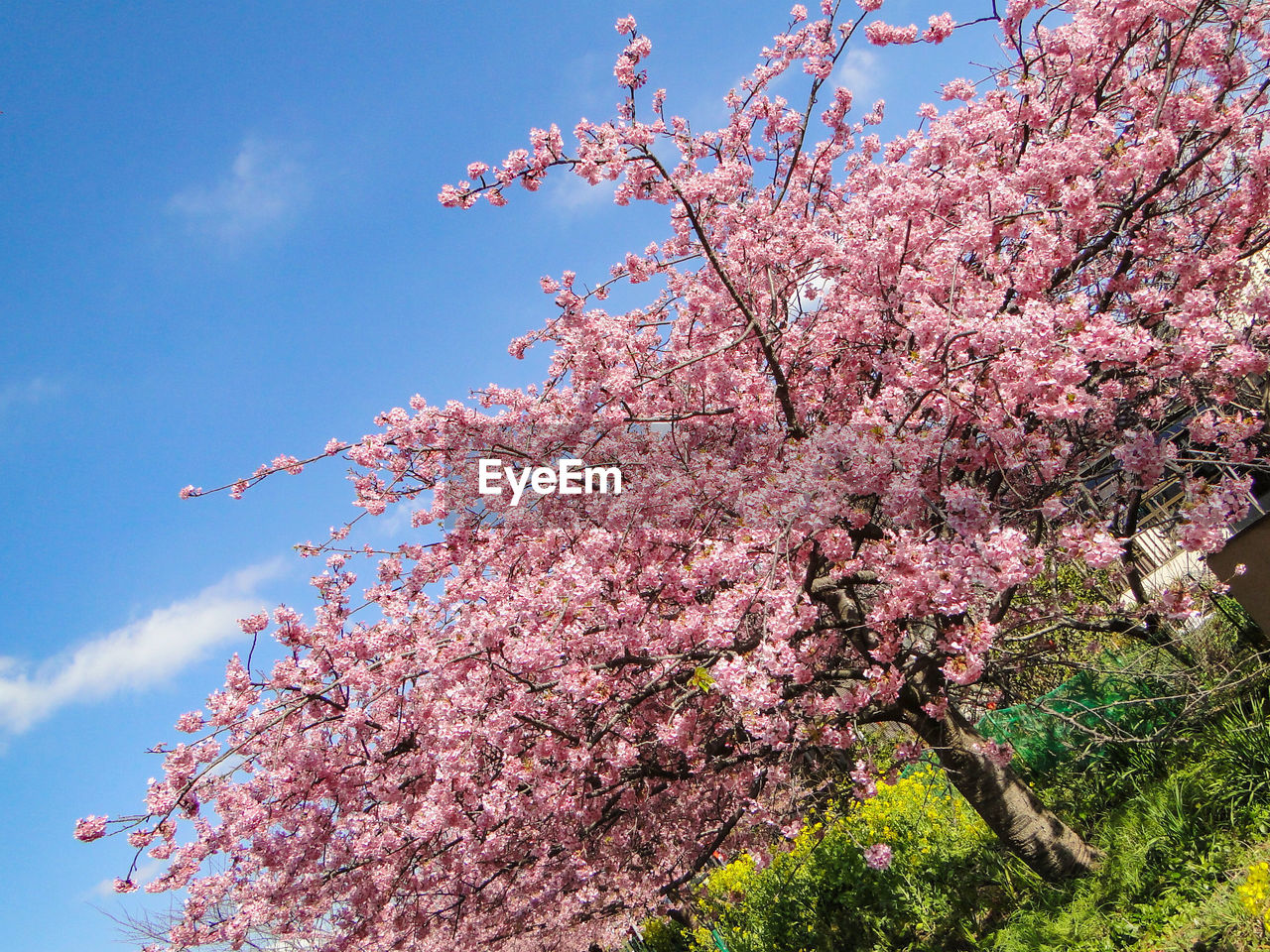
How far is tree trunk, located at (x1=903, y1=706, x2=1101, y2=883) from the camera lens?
20.5ft

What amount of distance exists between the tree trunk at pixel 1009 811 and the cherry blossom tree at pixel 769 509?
1.0 inches

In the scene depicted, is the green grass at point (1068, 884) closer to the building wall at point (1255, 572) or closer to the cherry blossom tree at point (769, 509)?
the cherry blossom tree at point (769, 509)

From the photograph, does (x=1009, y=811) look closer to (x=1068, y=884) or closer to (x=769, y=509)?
(x=1068, y=884)

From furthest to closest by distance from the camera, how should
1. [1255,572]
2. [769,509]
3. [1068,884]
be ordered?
[1255,572] < [1068,884] < [769,509]

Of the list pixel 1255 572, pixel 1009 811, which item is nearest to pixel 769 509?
pixel 1009 811

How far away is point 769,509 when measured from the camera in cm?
500

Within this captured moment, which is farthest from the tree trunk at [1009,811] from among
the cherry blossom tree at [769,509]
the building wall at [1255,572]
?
the building wall at [1255,572]

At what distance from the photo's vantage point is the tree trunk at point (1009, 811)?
6250mm

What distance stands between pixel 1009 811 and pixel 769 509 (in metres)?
3.61

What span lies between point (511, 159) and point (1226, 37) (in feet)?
18.3

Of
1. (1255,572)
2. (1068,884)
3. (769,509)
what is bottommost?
(1068,884)

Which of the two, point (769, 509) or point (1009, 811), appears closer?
point (769, 509)

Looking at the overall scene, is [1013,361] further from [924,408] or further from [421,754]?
[421,754]

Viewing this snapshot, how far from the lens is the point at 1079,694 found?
8.11m
